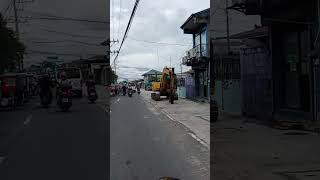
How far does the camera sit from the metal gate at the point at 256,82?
20.0 m

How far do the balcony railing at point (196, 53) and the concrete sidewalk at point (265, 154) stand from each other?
28.3 meters

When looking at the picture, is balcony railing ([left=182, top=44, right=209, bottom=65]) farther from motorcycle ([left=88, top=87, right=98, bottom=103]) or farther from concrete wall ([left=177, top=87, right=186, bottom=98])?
motorcycle ([left=88, top=87, right=98, bottom=103])

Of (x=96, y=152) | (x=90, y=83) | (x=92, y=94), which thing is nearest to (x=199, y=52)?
(x=92, y=94)

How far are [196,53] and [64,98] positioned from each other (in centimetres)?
2550

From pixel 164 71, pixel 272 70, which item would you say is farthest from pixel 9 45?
pixel 272 70

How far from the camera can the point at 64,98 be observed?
22.1 metres

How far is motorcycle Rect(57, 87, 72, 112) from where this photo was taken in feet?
71.6

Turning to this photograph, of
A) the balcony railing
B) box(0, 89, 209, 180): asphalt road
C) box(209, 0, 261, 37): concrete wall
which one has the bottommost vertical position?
box(0, 89, 209, 180): asphalt road

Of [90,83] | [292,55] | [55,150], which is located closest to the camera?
[55,150]

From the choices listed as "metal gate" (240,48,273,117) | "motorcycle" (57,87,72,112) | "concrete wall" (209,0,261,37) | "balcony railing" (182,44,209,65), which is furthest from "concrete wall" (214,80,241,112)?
"concrete wall" (209,0,261,37)

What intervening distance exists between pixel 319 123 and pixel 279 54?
4.45 meters

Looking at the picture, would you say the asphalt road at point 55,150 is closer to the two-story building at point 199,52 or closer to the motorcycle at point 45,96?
the motorcycle at point 45,96

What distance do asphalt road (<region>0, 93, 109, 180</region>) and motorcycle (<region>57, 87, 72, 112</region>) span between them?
4.29 meters

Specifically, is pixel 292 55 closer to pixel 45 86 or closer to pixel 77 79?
pixel 45 86
